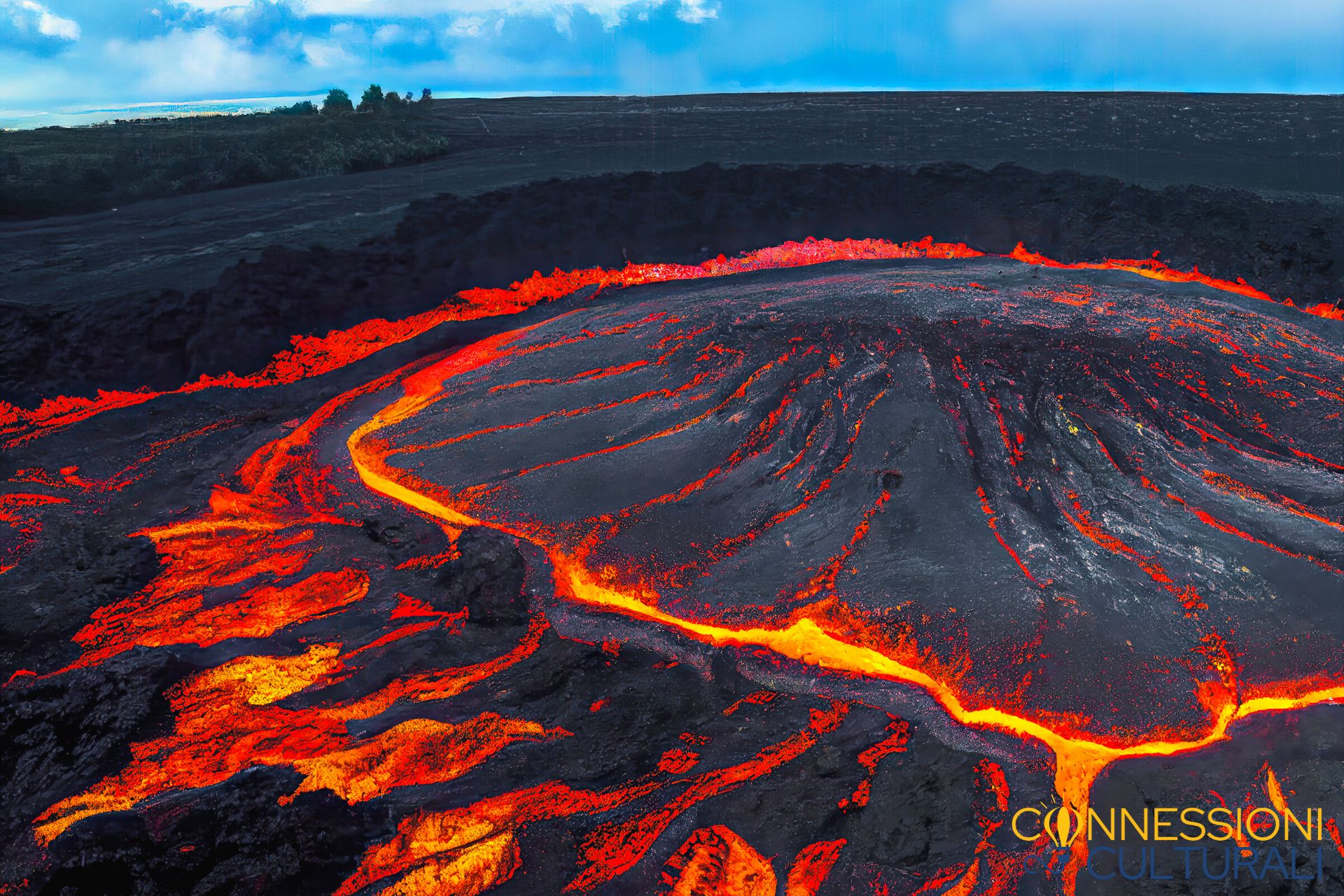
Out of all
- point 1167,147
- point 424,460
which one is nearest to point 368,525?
point 424,460

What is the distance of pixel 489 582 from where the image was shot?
370 centimetres

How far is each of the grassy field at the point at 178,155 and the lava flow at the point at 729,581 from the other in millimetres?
3919

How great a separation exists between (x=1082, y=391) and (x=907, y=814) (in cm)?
354

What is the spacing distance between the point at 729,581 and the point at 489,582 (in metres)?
1.14

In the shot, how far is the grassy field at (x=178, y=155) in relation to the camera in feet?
27.2

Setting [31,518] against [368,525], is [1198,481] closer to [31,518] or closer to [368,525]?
[368,525]

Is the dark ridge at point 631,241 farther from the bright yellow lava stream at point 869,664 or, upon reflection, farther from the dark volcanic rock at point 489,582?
the dark volcanic rock at point 489,582

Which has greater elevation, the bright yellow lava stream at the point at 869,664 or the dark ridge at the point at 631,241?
the dark ridge at the point at 631,241

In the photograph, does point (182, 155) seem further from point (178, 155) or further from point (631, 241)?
point (631, 241)

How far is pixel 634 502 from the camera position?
4.47 metres

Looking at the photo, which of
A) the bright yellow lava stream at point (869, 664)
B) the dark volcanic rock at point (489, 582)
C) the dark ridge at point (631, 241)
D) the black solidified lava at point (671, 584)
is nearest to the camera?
the black solidified lava at point (671, 584)

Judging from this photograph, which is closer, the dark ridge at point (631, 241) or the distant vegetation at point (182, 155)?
the dark ridge at point (631, 241)

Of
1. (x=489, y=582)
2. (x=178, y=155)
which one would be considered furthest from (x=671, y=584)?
(x=178, y=155)

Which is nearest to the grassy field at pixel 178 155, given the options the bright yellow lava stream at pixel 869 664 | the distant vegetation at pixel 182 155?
the distant vegetation at pixel 182 155
